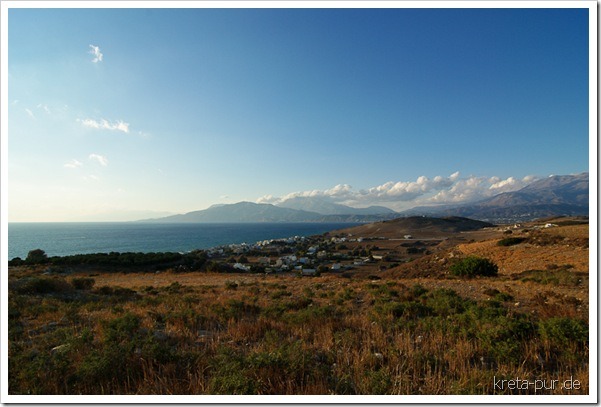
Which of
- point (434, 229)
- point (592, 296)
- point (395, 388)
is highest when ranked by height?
point (592, 296)

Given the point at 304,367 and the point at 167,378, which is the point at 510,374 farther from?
the point at 167,378

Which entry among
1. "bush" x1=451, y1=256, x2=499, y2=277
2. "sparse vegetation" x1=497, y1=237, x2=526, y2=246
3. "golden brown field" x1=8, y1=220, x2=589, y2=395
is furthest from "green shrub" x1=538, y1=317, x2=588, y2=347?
"sparse vegetation" x1=497, y1=237, x2=526, y2=246

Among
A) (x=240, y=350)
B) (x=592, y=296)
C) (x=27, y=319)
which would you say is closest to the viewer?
(x=592, y=296)

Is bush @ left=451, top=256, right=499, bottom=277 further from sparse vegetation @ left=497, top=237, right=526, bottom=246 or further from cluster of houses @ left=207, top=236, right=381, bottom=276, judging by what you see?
cluster of houses @ left=207, top=236, right=381, bottom=276

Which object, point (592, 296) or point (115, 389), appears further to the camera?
point (592, 296)

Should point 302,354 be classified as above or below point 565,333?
above

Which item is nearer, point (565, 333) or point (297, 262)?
point (565, 333)

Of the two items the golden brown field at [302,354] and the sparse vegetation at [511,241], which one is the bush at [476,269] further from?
the sparse vegetation at [511,241]

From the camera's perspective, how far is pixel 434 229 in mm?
112812

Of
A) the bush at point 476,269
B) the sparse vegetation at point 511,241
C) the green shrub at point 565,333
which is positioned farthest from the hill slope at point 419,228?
the green shrub at point 565,333

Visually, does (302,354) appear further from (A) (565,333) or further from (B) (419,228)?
(B) (419,228)

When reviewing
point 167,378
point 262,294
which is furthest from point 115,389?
point 262,294

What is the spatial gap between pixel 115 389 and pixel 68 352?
1.49 m

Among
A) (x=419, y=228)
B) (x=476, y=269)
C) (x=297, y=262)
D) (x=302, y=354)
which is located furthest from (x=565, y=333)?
(x=419, y=228)
